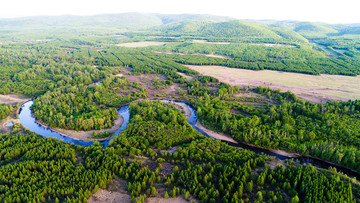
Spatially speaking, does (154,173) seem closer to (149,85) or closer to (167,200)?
(167,200)

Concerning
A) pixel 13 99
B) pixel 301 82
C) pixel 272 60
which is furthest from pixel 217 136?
pixel 272 60

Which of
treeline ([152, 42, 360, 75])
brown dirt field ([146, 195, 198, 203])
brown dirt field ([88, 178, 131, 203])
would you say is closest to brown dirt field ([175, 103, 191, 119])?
brown dirt field ([88, 178, 131, 203])

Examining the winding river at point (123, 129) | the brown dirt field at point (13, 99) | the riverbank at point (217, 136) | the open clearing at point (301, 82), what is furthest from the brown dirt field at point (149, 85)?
the brown dirt field at point (13, 99)

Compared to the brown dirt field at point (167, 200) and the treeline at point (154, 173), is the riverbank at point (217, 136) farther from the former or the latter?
the brown dirt field at point (167, 200)

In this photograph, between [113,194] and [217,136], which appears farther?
[217,136]

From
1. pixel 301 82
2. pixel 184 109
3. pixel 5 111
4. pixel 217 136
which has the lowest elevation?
pixel 217 136

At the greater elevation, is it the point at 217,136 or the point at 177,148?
the point at 177,148

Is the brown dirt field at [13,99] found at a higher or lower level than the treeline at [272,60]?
lower
